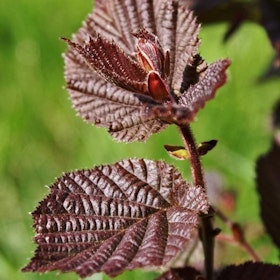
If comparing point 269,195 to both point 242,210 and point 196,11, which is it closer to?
point 196,11

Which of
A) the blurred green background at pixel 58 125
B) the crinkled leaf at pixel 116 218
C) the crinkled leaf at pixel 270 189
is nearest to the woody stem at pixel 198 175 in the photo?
the crinkled leaf at pixel 116 218

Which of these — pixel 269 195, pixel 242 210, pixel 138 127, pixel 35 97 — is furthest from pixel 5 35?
pixel 138 127

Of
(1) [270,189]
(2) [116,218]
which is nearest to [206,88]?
(2) [116,218]

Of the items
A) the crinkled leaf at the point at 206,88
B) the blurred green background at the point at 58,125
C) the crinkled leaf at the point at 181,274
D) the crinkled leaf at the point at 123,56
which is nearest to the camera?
the crinkled leaf at the point at 206,88

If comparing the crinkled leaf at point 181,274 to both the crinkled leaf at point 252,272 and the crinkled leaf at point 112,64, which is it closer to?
the crinkled leaf at point 252,272

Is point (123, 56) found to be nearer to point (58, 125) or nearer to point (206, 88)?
point (206, 88)

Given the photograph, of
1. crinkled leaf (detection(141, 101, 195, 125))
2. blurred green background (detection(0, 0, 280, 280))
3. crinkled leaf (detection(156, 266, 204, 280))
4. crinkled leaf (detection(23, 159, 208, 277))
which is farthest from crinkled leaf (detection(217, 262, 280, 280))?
blurred green background (detection(0, 0, 280, 280))
